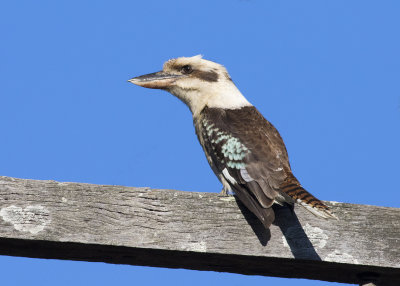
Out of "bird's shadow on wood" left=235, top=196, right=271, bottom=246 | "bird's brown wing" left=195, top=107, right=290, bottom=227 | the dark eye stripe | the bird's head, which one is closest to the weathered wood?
"bird's shadow on wood" left=235, top=196, right=271, bottom=246

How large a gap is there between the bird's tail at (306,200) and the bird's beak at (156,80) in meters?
1.46

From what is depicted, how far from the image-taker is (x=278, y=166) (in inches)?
118

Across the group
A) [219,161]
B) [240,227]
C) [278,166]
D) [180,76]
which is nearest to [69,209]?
[240,227]

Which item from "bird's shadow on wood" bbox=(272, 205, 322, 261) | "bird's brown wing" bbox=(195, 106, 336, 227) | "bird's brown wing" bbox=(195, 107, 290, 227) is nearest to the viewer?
"bird's shadow on wood" bbox=(272, 205, 322, 261)

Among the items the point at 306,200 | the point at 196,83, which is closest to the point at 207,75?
the point at 196,83

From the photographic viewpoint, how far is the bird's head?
405cm

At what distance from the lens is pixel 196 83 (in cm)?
426

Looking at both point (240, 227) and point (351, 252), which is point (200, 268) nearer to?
point (240, 227)

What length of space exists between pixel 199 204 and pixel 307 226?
382 millimetres

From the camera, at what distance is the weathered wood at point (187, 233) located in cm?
199

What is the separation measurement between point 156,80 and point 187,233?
2177 millimetres

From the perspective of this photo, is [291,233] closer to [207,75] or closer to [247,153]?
[247,153]

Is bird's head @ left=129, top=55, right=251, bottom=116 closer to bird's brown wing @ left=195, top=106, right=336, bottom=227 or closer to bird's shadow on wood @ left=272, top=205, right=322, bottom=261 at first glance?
bird's brown wing @ left=195, top=106, right=336, bottom=227

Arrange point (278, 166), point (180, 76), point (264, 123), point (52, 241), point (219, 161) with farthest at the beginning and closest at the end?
Result: point (180, 76) → point (264, 123) → point (219, 161) → point (278, 166) → point (52, 241)
